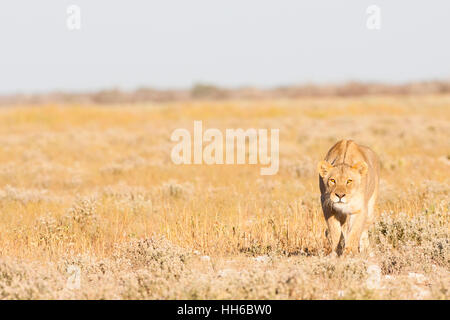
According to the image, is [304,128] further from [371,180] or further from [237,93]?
[237,93]

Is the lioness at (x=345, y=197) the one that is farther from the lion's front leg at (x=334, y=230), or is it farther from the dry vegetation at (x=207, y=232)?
the dry vegetation at (x=207, y=232)

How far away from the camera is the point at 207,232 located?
810 cm

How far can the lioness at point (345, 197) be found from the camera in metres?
6.19

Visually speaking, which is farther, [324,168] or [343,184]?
[324,168]

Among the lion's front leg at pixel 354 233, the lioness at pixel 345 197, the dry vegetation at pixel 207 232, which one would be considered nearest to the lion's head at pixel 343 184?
the lioness at pixel 345 197

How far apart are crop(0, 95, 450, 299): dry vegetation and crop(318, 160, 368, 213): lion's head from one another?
61 cm

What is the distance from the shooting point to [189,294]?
5355 mm

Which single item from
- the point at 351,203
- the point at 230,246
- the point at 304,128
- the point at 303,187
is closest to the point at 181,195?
the point at 303,187

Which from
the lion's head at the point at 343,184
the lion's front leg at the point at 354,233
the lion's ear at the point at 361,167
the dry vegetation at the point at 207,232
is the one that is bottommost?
the dry vegetation at the point at 207,232

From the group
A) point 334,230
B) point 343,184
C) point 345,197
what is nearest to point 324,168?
point 343,184

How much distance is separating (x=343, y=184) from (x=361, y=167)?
348mm

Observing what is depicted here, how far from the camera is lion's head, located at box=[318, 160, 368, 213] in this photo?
6.12 meters

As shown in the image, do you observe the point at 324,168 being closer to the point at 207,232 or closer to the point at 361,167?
the point at 361,167

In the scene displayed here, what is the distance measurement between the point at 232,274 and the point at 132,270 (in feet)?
4.74
